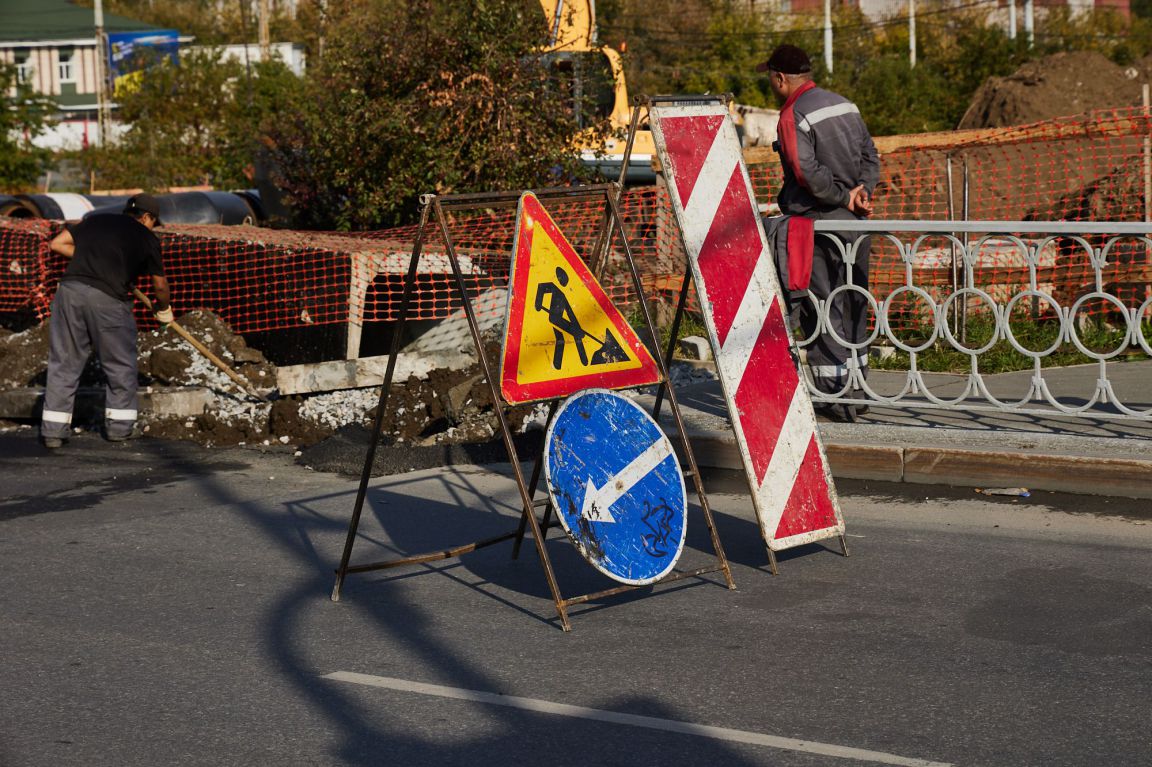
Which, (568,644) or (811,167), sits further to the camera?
(811,167)

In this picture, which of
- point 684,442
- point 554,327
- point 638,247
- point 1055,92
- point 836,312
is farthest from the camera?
point 1055,92

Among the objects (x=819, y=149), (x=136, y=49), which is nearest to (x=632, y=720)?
(x=819, y=149)

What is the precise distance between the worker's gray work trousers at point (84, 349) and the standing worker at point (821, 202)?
196 inches

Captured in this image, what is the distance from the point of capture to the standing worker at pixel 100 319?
10.2 m

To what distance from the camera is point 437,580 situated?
20.0ft

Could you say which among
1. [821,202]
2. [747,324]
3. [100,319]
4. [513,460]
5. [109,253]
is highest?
[821,202]

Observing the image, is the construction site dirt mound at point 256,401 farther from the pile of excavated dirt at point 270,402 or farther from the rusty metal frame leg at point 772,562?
the rusty metal frame leg at point 772,562

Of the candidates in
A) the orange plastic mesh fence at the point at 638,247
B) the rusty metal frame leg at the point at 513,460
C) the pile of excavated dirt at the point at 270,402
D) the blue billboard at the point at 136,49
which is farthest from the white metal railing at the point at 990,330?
the blue billboard at the point at 136,49

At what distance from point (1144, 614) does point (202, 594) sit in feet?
12.3

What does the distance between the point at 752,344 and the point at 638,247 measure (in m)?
7.91

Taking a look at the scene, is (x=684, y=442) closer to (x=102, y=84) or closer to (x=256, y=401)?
(x=256, y=401)

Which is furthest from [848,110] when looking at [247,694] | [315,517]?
[247,694]

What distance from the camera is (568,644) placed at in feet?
16.8

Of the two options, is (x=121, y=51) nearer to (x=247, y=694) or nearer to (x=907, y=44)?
(x=907, y=44)
